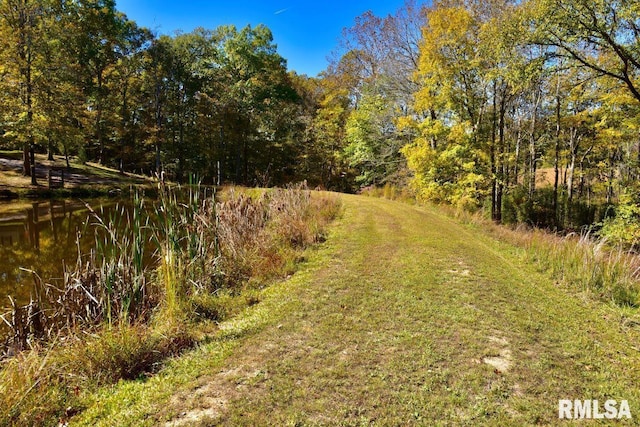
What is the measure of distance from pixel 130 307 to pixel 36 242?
7.40 m

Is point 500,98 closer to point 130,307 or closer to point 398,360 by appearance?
point 398,360

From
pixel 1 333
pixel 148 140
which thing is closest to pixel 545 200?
pixel 1 333

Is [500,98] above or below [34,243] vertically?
above

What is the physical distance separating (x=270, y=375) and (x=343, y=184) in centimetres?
2620

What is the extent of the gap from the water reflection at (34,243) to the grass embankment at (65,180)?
1944 mm

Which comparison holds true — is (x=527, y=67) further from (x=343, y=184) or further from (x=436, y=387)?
(x=343, y=184)

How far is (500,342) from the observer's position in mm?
3795

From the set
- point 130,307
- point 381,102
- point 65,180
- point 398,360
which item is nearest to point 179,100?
point 65,180

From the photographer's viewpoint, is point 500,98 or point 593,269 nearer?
point 593,269

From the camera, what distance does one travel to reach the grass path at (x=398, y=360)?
2.75m

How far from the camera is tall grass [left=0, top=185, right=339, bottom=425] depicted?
3.07m

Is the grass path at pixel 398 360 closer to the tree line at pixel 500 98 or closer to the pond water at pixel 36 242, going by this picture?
the pond water at pixel 36 242

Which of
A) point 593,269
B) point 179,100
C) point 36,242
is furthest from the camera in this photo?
point 179,100

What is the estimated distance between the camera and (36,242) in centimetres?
966
